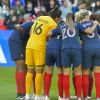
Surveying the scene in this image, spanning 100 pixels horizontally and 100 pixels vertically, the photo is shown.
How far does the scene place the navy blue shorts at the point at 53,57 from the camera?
12633 mm

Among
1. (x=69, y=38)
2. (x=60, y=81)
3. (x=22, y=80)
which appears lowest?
(x=22, y=80)

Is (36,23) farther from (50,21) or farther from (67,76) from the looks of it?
(67,76)

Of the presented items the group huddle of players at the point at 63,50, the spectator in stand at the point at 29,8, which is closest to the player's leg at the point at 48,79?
the group huddle of players at the point at 63,50

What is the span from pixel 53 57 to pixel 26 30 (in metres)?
1.05

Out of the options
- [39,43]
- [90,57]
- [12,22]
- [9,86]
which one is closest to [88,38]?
[90,57]

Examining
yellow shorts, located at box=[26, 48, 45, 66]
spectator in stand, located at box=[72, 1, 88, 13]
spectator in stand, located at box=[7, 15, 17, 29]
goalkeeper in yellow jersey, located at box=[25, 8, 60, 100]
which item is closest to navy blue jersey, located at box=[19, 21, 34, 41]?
Result: goalkeeper in yellow jersey, located at box=[25, 8, 60, 100]

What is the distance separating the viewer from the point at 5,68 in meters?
19.2

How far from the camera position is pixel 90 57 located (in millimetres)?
12539

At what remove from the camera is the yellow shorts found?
12.8m

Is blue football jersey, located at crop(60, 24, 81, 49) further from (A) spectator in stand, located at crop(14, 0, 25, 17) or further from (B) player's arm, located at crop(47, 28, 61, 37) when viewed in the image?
(A) spectator in stand, located at crop(14, 0, 25, 17)

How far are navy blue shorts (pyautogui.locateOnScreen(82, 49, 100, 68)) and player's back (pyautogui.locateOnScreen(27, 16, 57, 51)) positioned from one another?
0.98m

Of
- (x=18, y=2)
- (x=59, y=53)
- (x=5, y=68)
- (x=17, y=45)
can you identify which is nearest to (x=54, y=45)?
(x=59, y=53)

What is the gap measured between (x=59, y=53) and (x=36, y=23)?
910 millimetres

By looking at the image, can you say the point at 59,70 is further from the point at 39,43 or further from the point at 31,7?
the point at 31,7
